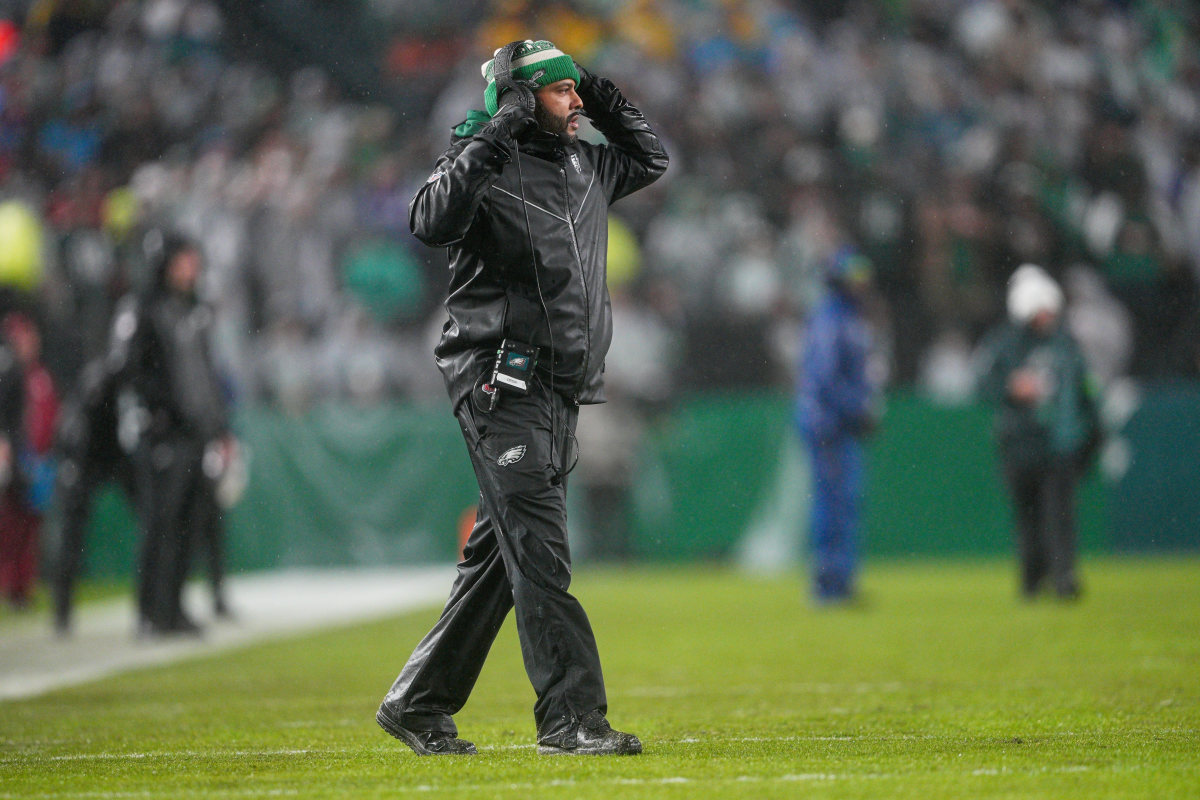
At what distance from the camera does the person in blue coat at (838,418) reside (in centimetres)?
1327

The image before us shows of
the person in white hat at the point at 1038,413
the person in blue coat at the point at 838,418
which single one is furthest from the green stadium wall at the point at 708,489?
the person in blue coat at the point at 838,418

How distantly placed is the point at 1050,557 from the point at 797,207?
6.66 metres

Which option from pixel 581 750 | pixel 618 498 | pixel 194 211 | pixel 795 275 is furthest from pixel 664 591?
pixel 581 750

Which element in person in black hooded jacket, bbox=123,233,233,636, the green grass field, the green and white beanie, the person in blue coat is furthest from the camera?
the person in blue coat

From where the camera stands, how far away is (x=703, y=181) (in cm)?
1959

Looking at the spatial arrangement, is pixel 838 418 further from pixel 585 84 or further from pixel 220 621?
pixel 585 84

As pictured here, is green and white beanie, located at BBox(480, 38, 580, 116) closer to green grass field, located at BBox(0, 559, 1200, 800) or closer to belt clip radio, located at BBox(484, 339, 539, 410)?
belt clip radio, located at BBox(484, 339, 539, 410)

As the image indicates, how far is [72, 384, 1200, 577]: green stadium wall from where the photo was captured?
57.2ft

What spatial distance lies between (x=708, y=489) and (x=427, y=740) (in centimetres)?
1209

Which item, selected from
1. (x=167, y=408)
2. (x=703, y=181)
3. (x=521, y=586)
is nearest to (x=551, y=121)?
(x=521, y=586)

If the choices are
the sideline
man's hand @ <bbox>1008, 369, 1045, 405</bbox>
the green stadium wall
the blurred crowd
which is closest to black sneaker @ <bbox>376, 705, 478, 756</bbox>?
the sideline

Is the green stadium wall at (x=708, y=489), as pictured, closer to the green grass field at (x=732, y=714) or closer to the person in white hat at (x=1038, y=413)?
the person in white hat at (x=1038, y=413)

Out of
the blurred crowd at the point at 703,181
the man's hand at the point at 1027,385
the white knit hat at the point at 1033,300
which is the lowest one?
the man's hand at the point at 1027,385

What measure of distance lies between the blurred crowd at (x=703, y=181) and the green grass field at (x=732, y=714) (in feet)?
20.0
